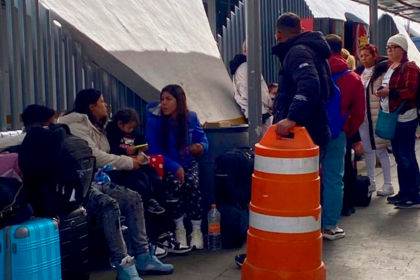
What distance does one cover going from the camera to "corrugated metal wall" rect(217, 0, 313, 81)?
9359mm

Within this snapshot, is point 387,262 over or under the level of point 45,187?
under

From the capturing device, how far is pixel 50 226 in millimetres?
4105

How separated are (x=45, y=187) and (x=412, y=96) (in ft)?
14.7

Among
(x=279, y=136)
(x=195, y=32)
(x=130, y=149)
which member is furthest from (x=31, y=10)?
(x=195, y=32)

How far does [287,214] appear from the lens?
443cm

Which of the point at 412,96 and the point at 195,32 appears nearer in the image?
the point at 412,96

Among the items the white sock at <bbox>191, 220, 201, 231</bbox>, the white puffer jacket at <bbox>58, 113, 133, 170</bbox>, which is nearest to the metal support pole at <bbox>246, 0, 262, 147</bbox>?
the white sock at <bbox>191, 220, 201, 231</bbox>

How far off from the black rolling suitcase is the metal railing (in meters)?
1.54

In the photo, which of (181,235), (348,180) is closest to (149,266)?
(181,235)

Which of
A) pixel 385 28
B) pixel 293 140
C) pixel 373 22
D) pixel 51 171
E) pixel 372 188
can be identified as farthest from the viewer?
pixel 385 28

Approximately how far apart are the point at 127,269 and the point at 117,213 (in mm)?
410

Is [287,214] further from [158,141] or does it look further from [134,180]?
[158,141]

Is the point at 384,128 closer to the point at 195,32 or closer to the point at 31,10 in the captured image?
the point at 195,32

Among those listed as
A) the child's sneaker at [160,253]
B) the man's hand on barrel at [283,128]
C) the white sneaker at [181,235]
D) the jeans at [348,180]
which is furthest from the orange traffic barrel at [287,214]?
the jeans at [348,180]
